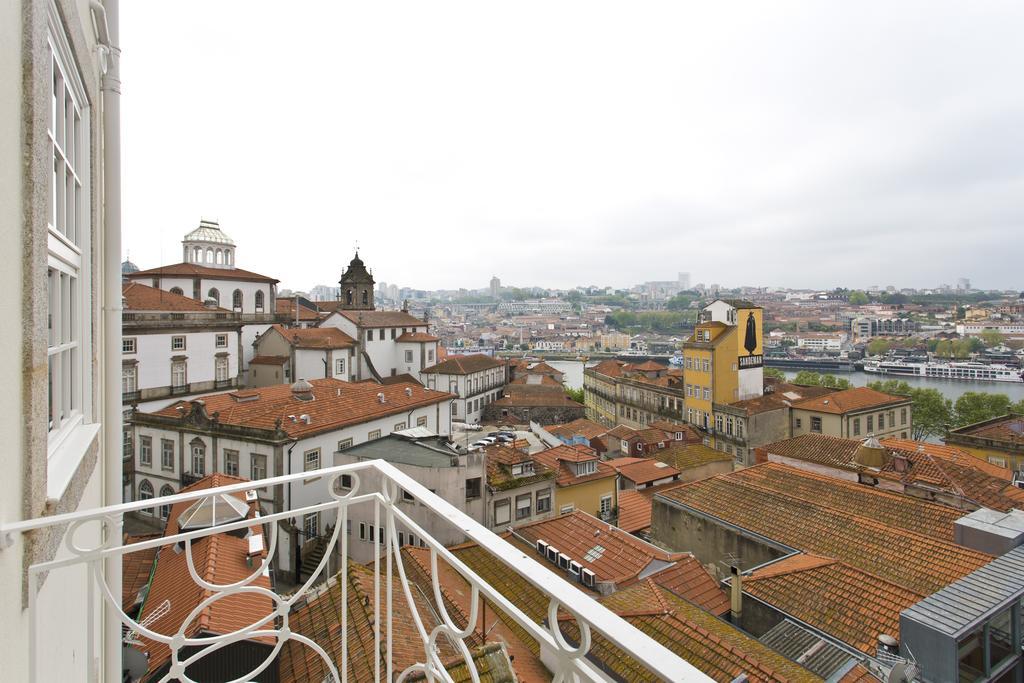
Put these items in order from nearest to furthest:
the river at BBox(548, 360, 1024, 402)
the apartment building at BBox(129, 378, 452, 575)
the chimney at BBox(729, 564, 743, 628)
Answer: the chimney at BBox(729, 564, 743, 628) < the apartment building at BBox(129, 378, 452, 575) < the river at BBox(548, 360, 1024, 402)

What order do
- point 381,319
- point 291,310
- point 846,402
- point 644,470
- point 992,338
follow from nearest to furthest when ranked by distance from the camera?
point 644,470 → point 846,402 → point 381,319 → point 291,310 → point 992,338

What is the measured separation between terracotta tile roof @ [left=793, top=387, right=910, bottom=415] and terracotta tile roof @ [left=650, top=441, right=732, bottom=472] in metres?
7.97

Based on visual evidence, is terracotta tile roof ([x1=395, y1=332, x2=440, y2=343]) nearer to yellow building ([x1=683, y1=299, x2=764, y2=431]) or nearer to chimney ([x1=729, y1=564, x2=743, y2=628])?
yellow building ([x1=683, y1=299, x2=764, y2=431])

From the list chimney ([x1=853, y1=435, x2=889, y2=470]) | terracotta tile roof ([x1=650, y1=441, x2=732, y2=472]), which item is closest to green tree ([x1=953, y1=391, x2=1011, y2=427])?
terracotta tile roof ([x1=650, y1=441, x2=732, y2=472])

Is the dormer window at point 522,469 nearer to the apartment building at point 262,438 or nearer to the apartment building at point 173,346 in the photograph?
the apartment building at point 262,438

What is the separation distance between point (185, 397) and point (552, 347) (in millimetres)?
100342

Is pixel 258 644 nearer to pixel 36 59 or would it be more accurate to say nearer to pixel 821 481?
pixel 36 59

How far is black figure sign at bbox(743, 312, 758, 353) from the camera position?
28.9 metres

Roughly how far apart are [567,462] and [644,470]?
4.27 m

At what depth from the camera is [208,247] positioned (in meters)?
30.1

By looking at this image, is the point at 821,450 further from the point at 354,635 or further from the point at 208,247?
the point at 208,247

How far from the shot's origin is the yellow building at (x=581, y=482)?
15.5 metres

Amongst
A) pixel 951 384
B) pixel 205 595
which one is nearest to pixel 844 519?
pixel 205 595

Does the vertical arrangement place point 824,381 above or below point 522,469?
below
